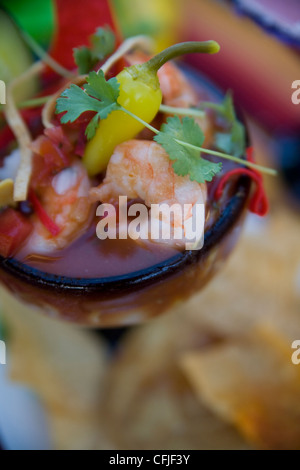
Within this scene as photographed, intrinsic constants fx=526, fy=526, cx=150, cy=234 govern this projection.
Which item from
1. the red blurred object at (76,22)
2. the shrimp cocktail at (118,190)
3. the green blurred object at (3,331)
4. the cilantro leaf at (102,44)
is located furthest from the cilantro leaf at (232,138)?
the green blurred object at (3,331)

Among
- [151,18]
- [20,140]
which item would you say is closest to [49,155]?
[20,140]

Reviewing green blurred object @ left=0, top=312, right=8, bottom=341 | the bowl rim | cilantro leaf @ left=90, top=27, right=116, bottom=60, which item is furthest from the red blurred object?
green blurred object @ left=0, top=312, right=8, bottom=341

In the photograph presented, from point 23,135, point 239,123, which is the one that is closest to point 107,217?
point 23,135

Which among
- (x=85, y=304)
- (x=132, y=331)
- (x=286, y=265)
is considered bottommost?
(x=85, y=304)

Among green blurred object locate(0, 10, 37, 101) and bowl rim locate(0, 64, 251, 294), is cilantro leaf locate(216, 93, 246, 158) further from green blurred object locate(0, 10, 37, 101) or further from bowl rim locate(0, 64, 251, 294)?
green blurred object locate(0, 10, 37, 101)
